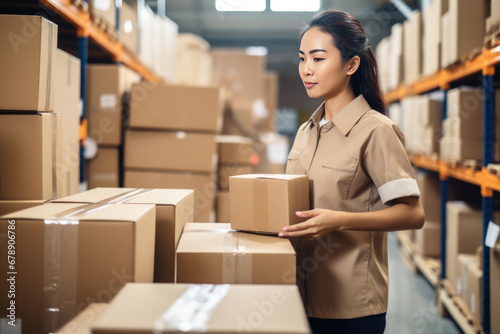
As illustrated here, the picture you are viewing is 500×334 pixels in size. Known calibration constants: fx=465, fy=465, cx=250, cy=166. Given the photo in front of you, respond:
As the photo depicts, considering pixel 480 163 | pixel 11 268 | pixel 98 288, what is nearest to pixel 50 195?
pixel 11 268

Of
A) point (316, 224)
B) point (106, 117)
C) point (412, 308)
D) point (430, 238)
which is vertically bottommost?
point (412, 308)

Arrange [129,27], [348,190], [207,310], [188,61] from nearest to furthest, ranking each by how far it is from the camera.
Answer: [207,310], [348,190], [129,27], [188,61]

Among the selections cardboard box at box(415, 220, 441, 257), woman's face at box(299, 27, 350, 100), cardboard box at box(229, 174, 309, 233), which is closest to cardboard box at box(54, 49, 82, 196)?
cardboard box at box(229, 174, 309, 233)

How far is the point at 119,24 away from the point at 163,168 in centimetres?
120

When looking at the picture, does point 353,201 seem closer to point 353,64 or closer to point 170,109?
point 353,64

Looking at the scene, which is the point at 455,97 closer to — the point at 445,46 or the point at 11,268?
the point at 445,46

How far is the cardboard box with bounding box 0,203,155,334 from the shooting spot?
125cm

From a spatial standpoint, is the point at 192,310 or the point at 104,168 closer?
the point at 192,310

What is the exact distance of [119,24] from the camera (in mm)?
3572

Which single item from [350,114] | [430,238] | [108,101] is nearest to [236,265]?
[350,114]

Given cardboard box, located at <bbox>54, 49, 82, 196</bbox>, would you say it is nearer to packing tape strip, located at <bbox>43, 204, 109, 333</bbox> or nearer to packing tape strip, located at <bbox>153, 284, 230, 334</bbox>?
packing tape strip, located at <bbox>43, 204, 109, 333</bbox>

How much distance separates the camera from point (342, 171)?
1.60 metres

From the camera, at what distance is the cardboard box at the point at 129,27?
145 inches

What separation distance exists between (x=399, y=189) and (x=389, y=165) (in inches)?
3.3
